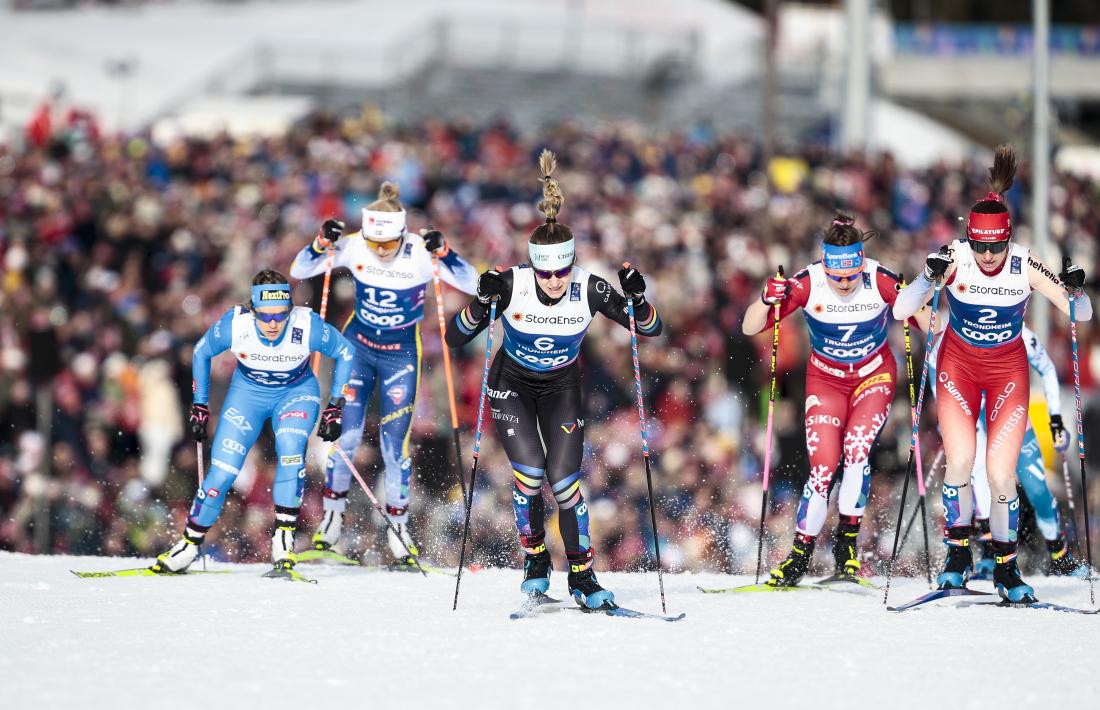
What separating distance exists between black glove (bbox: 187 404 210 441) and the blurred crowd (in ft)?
6.59

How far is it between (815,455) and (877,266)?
1188 mm

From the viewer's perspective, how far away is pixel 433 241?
10.3 metres

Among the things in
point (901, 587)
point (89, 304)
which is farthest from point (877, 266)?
point (89, 304)

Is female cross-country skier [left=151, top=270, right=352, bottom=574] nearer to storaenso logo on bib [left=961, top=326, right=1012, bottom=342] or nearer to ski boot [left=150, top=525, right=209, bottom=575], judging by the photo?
ski boot [left=150, top=525, right=209, bottom=575]

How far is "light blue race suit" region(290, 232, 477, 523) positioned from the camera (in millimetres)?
10750

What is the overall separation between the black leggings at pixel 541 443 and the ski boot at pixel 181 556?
2375 millimetres

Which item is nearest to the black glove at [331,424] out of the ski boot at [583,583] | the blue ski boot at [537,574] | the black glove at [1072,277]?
the blue ski boot at [537,574]

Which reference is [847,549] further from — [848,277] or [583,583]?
[583,583]

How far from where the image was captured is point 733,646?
775 cm

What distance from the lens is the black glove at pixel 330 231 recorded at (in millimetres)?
10445

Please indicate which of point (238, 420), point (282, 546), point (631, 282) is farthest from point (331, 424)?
point (631, 282)

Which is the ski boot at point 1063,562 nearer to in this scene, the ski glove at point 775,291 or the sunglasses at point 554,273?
the ski glove at point 775,291

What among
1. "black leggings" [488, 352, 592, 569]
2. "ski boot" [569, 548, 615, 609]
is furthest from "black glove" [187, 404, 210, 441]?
"ski boot" [569, 548, 615, 609]

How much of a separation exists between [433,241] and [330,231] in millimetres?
681
